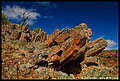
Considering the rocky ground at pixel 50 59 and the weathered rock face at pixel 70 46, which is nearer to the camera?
the rocky ground at pixel 50 59

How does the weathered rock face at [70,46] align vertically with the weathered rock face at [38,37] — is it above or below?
below

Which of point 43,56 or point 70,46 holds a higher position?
point 70,46

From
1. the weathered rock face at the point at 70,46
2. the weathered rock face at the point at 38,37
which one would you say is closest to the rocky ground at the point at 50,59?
the weathered rock face at the point at 70,46

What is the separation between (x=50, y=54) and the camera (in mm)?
22094

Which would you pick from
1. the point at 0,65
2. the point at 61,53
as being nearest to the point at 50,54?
the point at 61,53

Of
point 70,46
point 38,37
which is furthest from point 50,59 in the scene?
point 38,37

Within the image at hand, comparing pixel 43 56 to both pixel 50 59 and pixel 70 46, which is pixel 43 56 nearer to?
pixel 50 59

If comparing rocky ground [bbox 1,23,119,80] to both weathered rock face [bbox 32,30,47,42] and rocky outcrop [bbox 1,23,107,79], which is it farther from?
weathered rock face [bbox 32,30,47,42]

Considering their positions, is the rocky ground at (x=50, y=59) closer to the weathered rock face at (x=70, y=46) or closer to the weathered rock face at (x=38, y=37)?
the weathered rock face at (x=70, y=46)

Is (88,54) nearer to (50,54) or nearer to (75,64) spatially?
(75,64)

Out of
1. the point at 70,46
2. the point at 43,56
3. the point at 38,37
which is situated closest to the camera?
the point at 43,56

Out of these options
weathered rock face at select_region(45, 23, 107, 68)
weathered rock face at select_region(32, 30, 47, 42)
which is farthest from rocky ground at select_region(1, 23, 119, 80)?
weathered rock face at select_region(32, 30, 47, 42)

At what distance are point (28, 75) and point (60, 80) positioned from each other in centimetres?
576

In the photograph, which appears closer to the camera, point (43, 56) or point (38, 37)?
point (43, 56)
